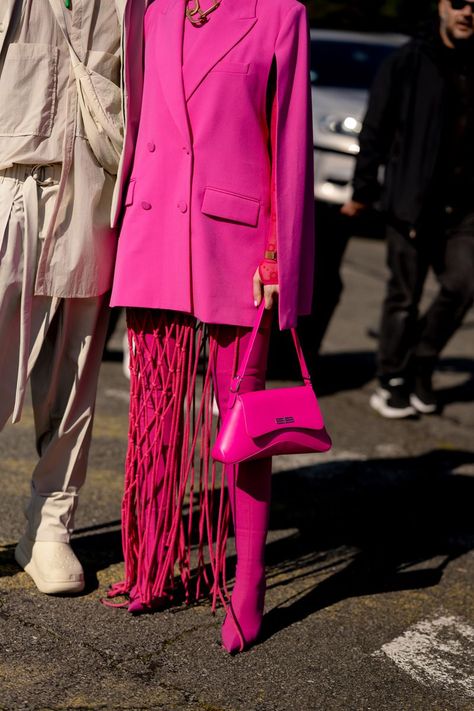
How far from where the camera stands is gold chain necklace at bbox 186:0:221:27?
3.00 m

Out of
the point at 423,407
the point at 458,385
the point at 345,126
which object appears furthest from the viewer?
the point at 345,126

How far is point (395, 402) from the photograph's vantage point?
580cm

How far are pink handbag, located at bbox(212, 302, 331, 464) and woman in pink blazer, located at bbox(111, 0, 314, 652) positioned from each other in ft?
0.36

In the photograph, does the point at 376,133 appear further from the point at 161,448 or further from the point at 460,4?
the point at 161,448

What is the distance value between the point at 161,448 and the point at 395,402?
275 centimetres

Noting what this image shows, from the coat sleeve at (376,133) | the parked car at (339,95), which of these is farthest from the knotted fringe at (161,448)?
the parked car at (339,95)

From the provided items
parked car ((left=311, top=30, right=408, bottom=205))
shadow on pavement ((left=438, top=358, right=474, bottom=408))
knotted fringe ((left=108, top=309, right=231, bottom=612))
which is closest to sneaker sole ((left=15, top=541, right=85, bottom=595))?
knotted fringe ((left=108, top=309, right=231, bottom=612))

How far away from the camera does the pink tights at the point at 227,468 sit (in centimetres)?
314

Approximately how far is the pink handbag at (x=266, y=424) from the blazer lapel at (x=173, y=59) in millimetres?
563

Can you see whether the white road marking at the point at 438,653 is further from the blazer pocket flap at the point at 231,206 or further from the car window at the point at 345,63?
the car window at the point at 345,63

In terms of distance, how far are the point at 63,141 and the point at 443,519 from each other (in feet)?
7.31

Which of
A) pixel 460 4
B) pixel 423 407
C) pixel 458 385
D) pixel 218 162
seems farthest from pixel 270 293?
pixel 458 385

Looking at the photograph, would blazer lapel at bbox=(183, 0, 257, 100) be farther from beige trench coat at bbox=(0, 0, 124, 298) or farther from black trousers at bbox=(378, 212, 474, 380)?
black trousers at bbox=(378, 212, 474, 380)

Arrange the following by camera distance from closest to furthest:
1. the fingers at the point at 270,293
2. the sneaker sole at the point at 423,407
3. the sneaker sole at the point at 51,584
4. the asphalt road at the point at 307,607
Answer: the asphalt road at the point at 307,607 → the fingers at the point at 270,293 → the sneaker sole at the point at 51,584 → the sneaker sole at the point at 423,407
